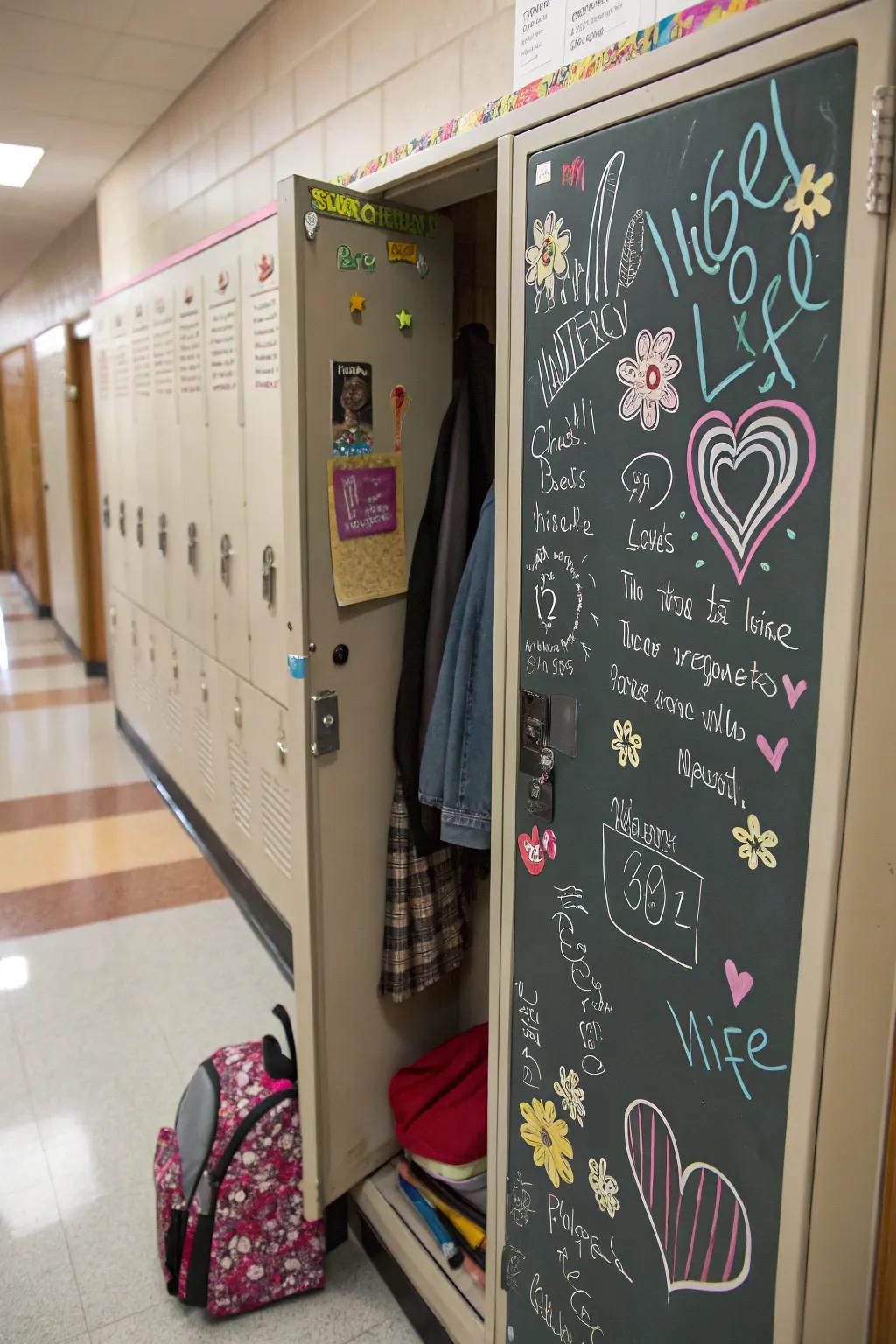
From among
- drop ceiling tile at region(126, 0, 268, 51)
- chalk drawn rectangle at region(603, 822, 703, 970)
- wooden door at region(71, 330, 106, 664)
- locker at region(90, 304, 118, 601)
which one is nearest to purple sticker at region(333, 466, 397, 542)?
chalk drawn rectangle at region(603, 822, 703, 970)

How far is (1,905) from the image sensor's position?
347 cm

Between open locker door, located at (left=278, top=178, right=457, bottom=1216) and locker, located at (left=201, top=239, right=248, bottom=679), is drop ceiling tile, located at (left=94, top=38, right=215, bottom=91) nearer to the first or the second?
locker, located at (left=201, top=239, right=248, bottom=679)

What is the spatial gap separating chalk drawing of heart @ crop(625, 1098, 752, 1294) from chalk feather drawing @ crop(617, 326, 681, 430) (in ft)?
2.79

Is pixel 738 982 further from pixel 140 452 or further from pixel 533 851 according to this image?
pixel 140 452

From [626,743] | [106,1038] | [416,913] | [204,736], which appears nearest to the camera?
[626,743]

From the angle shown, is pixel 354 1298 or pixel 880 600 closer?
pixel 880 600

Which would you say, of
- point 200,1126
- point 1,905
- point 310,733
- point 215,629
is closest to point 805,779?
point 310,733

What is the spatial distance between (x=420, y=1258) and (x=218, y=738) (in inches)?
81.7

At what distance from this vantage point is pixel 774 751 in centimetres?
102

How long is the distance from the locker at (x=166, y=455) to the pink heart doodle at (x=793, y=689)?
121 inches

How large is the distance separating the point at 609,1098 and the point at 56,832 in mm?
3343

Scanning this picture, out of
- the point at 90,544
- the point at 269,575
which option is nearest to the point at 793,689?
the point at 269,575

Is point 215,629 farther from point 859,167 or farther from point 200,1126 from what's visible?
point 859,167

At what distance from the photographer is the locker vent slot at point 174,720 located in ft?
13.4
